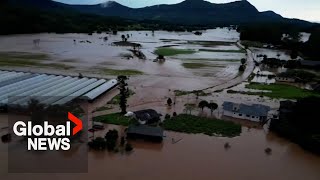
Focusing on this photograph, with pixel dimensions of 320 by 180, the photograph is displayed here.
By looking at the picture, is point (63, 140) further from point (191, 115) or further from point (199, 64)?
point (199, 64)

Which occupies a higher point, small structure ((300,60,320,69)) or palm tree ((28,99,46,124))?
small structure ((300,60,320,69))

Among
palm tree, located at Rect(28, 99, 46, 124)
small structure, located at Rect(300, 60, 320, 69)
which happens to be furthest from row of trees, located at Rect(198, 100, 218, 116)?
small structure, located at Rect(300, 60, 320, 69)

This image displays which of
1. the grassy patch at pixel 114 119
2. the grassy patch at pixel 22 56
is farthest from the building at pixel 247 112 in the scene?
the grassy patch at pixel 22 56

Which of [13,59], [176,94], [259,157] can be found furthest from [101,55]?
[259,157]

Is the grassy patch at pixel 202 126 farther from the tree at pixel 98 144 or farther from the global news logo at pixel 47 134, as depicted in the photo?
the global news logo at pixel 47 134

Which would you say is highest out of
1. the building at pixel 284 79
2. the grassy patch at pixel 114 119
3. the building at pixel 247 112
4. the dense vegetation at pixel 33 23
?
the dense vegetation at pixel 33 23

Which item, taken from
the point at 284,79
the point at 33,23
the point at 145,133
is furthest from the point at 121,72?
the point at 33,23

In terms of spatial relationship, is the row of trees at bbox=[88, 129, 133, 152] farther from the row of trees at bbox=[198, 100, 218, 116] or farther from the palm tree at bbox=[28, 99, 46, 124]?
the row of trees at bbox=[198, 100, 218, 116]

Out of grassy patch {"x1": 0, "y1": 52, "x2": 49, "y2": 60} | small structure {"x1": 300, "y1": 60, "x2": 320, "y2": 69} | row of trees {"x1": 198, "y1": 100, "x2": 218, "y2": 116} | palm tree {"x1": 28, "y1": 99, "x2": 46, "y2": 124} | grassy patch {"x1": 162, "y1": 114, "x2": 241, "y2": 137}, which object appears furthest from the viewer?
grassy patch {"x1": 0, "y1": 52, "x2": 49, "y2": 60}
